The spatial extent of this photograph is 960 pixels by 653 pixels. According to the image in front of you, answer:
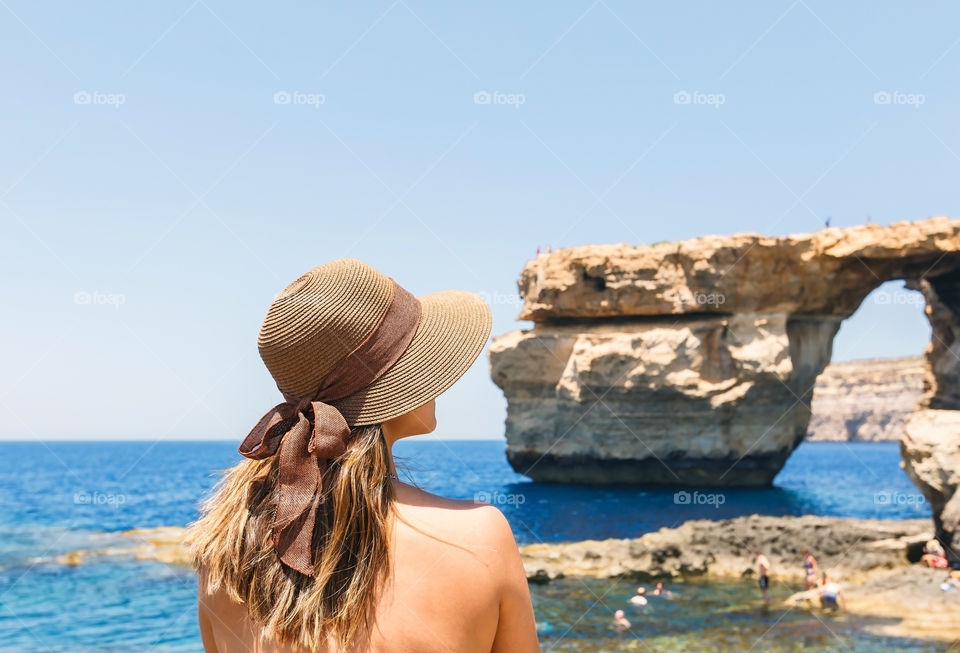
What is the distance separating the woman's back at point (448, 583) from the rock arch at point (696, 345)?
2687 cm

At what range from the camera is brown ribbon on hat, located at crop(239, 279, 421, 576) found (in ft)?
4.19

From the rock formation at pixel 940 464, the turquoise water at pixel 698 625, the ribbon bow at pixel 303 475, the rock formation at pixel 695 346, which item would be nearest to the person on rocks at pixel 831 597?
the turquoise water at pixel 698 625

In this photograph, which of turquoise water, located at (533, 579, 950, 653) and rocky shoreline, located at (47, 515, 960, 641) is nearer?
turquoise water, located at (533, 579, 950, 653)

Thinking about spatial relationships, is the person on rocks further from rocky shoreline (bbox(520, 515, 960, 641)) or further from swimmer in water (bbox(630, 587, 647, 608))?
swimmer in water (bbox(630, 587, 647, 608))

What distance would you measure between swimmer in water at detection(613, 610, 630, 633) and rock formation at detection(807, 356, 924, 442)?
87.2 meters

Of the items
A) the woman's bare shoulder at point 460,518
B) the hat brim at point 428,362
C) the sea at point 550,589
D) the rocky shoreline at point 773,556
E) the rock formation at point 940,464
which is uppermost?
the hat brim at point 428,362

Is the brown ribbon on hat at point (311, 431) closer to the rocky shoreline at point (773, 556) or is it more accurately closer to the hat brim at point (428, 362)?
the hat brim at point (428, 362)

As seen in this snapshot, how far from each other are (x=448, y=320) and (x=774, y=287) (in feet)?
93.8

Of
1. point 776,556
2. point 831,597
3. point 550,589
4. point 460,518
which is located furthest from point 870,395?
point 460,518

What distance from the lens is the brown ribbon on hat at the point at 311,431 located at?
50.3 inches

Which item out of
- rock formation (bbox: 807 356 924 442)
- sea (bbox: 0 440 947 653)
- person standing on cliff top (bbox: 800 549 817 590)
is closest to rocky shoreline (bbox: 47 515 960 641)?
person standing on cliff top (bbox: 800 549 817 590)

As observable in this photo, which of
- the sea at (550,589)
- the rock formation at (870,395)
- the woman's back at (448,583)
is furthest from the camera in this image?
the rock formation at (870,395)

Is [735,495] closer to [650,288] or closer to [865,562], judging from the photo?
[650,288]

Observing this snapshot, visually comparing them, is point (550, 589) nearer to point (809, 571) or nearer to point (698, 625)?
point (698, 625)
